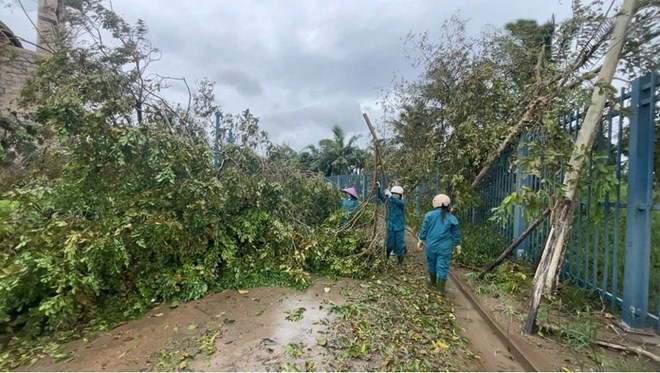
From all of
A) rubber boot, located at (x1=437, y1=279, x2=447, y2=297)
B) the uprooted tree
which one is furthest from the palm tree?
rubber boot, located at (x1=437, y1=279, x2=447, y2=297)

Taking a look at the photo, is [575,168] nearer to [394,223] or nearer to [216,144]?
[394,223]

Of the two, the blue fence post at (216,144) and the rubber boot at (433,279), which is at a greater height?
the blue fence post at (216,144)

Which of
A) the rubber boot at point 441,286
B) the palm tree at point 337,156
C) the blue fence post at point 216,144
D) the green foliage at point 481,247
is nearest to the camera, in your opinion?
the rubber boot at point 441,286

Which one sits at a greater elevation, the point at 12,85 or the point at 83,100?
the point at 12,85

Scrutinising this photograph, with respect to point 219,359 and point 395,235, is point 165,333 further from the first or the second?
point 395,235

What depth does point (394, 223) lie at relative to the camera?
20.0 feet

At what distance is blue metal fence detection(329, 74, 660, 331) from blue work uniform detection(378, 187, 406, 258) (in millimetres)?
2421

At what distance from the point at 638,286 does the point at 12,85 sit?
47.9 ft

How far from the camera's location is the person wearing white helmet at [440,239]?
15.9 feet

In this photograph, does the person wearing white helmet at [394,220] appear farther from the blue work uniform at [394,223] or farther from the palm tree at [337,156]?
the palm tree at [337,156]

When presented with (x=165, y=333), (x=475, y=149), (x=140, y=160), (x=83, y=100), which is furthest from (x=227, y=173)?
(x=475, y=149)

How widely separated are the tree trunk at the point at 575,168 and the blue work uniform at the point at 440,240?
1.23m

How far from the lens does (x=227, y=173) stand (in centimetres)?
511

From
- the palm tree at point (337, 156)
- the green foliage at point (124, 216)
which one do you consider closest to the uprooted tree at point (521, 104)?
the green foliage at point (124, 216)
